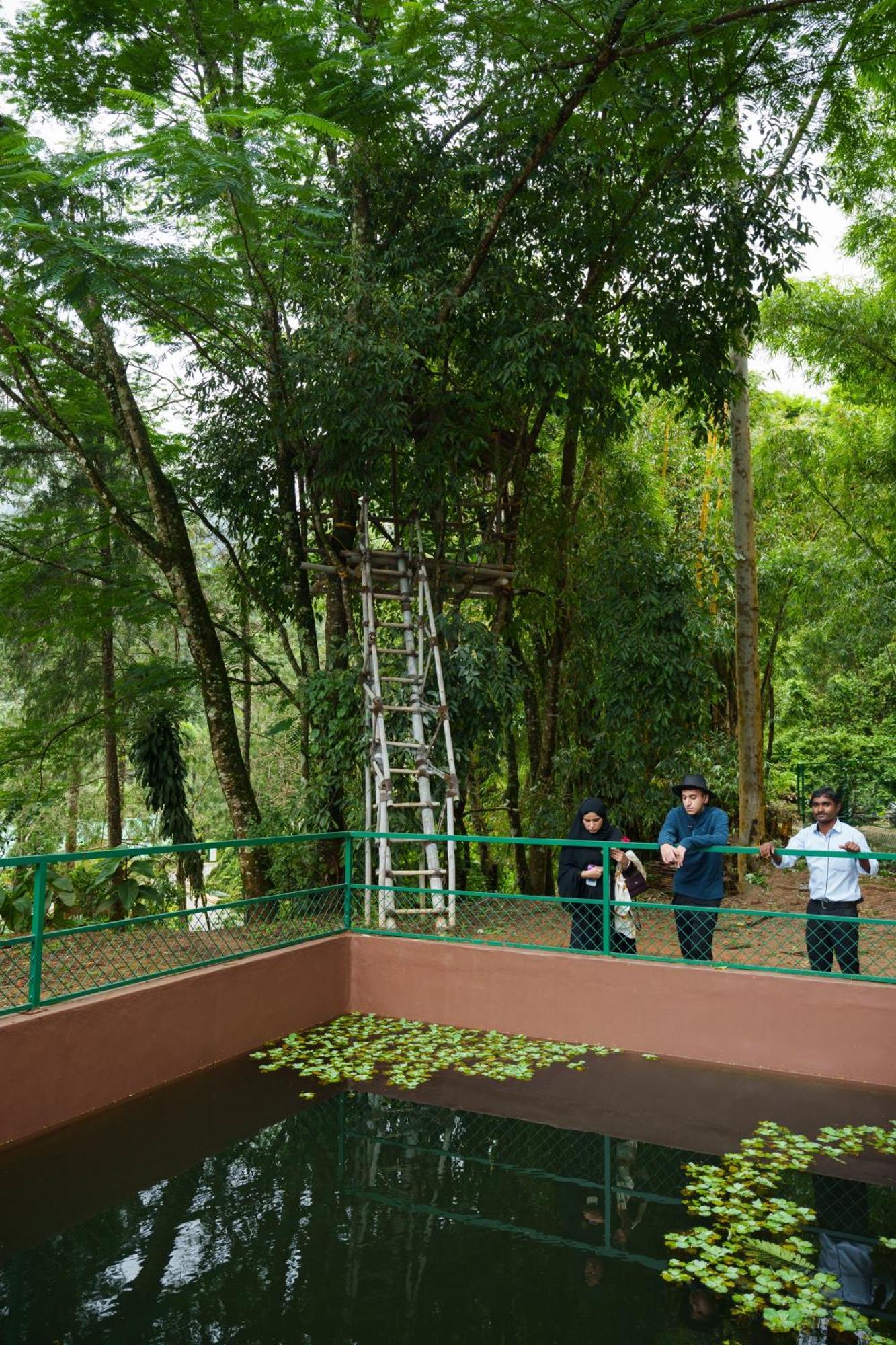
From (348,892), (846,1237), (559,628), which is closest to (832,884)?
(846,1237)

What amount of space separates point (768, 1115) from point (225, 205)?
614cm

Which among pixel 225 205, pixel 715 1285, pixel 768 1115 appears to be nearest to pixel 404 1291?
pixel 715 1285

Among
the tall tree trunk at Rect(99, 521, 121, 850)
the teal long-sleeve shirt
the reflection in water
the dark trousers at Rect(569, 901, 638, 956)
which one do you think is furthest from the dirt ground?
the tall tree trunk at Rect(99, 521, 121, 850)

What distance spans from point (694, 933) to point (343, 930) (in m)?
2.15

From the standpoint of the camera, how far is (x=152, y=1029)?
4.88m

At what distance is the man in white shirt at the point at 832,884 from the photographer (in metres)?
4.95

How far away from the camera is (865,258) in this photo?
10.6 meters

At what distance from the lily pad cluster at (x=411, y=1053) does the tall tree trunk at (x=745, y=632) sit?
4.06m

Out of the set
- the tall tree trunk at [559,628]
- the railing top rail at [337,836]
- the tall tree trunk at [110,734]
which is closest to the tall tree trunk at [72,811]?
the tall tree trunk at [110,734]

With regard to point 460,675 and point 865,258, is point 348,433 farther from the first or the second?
point 865,258

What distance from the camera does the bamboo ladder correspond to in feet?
21.8

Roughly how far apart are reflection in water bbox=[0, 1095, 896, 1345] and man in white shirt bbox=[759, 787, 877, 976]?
138cm

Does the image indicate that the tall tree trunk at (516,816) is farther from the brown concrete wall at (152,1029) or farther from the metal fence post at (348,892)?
the brown concrete wall at (152,1029)

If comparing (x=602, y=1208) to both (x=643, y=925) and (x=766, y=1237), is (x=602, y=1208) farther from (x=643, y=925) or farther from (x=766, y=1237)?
(x=643, y=925)
